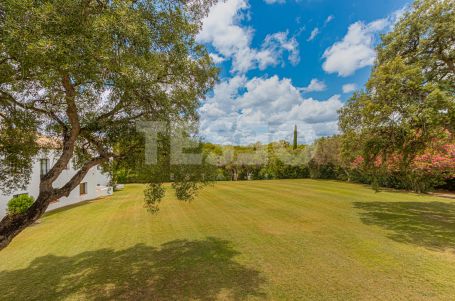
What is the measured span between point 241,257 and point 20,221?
725 centimetres

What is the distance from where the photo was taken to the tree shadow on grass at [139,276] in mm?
7004

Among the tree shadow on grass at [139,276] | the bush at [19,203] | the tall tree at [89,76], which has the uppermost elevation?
the tall tree at [89,76]

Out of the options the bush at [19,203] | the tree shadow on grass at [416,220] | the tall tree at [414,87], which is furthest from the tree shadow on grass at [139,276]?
the tall tree at [414,87]

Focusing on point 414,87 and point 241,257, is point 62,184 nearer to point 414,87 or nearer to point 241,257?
point 241,257

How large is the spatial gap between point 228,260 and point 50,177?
6708 mm

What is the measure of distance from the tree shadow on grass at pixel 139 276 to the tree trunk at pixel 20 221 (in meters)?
2.95

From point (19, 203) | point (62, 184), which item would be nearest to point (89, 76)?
point (19, 203)

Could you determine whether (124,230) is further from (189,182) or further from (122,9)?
(122,9)

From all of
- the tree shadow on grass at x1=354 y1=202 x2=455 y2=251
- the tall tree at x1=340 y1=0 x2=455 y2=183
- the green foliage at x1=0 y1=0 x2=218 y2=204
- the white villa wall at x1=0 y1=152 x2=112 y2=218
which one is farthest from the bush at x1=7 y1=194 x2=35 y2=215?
the tall tree at x1=340 y1=0 x2=455 y2=183

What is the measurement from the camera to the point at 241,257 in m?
9.30

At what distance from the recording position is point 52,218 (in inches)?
715

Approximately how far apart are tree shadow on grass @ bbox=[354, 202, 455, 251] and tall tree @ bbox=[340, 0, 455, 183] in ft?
11.4

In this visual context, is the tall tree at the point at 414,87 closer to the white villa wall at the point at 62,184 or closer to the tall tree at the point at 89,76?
the tall tree at the point at 89,76

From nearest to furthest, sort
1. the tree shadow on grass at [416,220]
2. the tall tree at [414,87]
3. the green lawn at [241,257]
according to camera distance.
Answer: the green lawn at [241,257]
the tall tree at [414,87]
the tree shadow on grass at [416,220]
